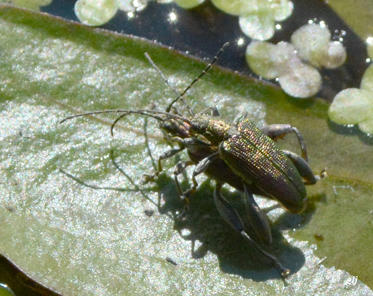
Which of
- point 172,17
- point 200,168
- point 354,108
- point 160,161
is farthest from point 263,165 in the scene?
point 172,17

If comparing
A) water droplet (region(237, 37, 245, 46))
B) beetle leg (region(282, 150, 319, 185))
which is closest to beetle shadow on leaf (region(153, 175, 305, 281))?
beetle leg (region(282, 150, 319, 185))

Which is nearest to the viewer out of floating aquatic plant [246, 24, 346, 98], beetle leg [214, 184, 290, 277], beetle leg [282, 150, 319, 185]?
beetle leg [214, 184, 290, 277]

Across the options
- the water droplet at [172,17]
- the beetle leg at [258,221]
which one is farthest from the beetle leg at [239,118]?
the water droplet at [172,17]

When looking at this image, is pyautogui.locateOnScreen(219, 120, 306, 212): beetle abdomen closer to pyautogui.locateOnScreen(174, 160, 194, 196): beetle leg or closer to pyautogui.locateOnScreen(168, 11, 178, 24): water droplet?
pyautogui.locateOnScreen(174, 160, 194, 196): beetle leg

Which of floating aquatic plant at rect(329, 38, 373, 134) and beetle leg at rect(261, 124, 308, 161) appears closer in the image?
beetle leg at rect(261, 124, 308, 161)

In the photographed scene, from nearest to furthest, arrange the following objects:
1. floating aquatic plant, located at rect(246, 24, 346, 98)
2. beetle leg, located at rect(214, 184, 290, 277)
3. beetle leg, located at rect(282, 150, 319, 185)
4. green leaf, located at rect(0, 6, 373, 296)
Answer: green leaf, located at rect(0, 6, 373, 296) < beetle leg, located at rect(214, 184, 290, 277) < beetle leg, located at rect(282, 150, 319, 185) < floating aquatic plant, located at rect(246, 24, 346, 98)

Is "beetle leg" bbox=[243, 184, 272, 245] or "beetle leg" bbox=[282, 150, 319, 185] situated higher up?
"beetle leg" bbox=[282, 150, 319, 185]

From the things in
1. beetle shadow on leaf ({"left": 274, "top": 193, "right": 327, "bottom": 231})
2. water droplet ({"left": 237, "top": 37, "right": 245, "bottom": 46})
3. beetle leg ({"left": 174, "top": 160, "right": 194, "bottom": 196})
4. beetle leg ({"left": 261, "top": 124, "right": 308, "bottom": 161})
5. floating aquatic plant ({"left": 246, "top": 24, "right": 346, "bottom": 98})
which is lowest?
beetle shadow on leaf ({"left": 274, "top": 193, "right": 327, "bottom": 231})

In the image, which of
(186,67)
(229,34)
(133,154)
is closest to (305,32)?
(229,34)
